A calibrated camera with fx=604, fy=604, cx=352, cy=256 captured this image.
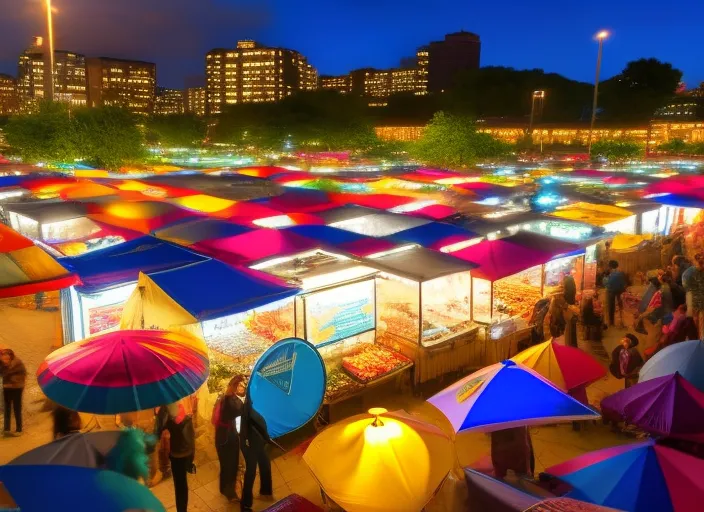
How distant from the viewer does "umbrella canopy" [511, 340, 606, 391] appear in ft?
20.6

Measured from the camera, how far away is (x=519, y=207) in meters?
15.3

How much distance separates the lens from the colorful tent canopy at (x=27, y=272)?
24.6ft

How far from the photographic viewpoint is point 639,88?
232 ft

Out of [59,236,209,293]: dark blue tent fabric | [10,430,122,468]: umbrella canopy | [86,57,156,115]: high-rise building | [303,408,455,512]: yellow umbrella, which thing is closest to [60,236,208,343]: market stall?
[59,236,209,293]: dark blue tent fabric

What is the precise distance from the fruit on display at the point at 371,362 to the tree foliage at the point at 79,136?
20.2m

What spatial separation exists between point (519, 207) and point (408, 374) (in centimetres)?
810

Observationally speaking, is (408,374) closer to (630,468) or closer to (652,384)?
(652,384)

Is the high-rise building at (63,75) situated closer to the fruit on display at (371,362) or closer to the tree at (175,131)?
the tree at (175,131)

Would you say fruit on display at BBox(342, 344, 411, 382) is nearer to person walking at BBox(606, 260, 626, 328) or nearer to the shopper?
the shopper

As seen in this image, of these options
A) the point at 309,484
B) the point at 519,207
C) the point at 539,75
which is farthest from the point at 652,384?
the point at 539,75

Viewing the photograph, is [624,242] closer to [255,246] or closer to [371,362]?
[371,362]

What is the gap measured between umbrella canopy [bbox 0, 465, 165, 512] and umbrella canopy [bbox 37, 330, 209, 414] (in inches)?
60.0

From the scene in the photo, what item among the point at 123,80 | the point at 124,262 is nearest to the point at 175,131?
the point at 124,262

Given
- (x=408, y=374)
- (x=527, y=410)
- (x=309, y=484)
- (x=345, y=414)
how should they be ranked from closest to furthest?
(x=527, y=410), (x=309, y=484), (x=345, y=414), (x=408, y=374)
